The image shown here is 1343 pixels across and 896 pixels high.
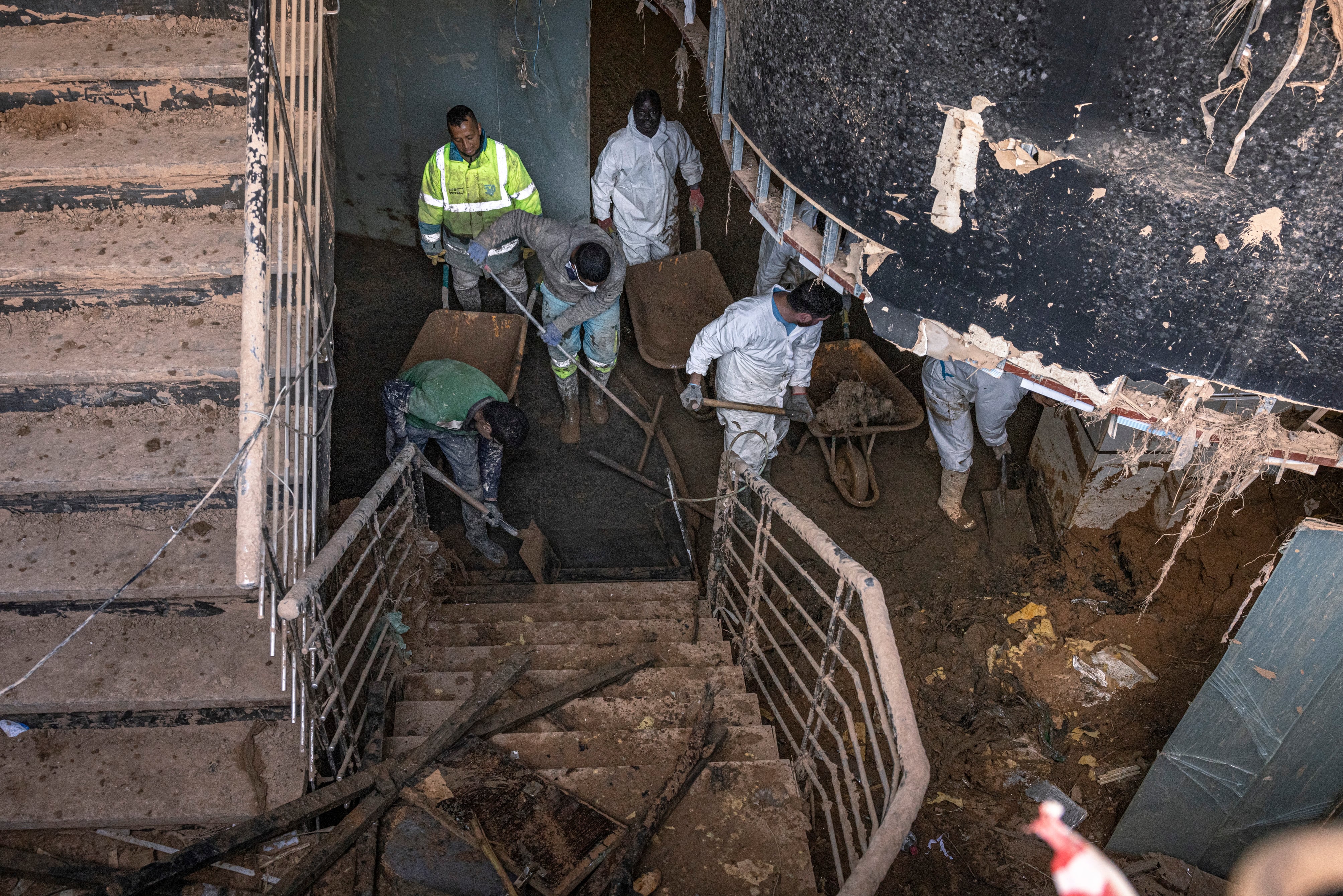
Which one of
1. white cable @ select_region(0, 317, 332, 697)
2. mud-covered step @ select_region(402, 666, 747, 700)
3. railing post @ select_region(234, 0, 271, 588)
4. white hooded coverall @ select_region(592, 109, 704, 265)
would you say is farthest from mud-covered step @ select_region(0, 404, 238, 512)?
white hooded coverall @ select_region(592, 109, 704, 265)

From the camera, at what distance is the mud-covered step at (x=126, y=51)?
149 inches

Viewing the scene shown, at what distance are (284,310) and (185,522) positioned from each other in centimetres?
107

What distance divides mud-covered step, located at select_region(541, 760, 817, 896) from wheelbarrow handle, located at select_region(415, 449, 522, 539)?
6.71ft

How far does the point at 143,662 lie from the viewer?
3369 millimetres

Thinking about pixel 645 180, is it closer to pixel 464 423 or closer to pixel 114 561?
pixel 464 423

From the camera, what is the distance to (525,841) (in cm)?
294

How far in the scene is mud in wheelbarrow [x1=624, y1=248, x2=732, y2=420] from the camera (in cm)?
670

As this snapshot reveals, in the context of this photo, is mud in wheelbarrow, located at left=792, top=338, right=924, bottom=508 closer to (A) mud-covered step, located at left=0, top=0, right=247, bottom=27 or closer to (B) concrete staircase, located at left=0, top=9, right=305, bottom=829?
(B) concrete staircase, located at left=0, top=9, right=305, bottom=829

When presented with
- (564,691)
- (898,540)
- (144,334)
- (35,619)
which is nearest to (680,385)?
(898,540)

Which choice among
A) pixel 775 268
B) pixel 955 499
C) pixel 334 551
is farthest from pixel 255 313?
pixel 955 499

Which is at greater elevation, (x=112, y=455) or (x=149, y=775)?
(x=112, y=455)

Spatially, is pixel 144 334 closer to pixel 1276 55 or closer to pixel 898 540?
pixel 1276 55

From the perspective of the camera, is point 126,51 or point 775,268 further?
point 775,268

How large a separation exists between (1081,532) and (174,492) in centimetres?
590
